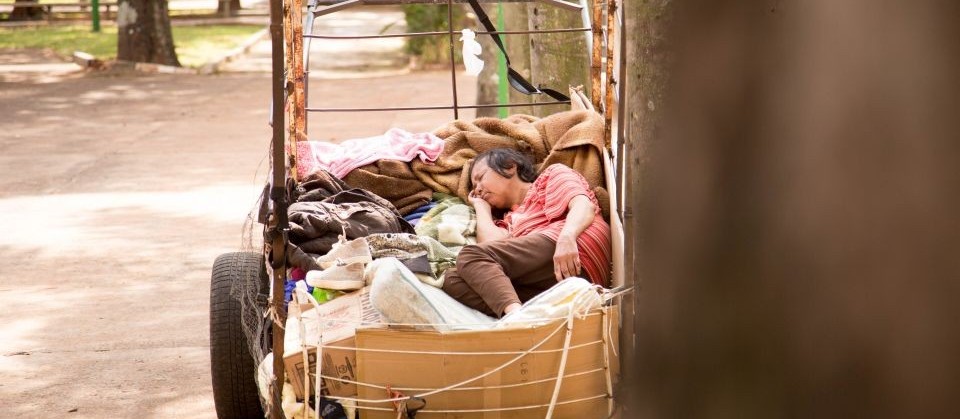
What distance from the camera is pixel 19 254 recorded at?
5805 mm

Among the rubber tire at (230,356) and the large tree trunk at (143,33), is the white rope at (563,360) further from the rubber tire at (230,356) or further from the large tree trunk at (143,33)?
the large tree trunk at (143,33)

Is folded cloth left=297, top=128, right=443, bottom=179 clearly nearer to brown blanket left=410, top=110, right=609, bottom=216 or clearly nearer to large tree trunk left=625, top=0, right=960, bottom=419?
brown blanket left=410, top=110, right=609, bottom=216

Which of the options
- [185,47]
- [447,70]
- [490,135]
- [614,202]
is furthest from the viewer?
[185,47]

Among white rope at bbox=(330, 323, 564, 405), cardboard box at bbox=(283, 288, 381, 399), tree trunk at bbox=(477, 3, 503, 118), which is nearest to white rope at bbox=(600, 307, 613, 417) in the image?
white rope at bbox=(330, 323, 564, 405)

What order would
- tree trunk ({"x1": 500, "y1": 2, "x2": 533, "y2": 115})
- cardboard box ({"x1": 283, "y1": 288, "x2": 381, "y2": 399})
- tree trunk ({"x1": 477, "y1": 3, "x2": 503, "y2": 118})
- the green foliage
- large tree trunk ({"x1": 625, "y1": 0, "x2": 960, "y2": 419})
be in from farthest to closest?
the green foliage < tree trunk ({"x1": 477, "y1": 3, "x2": 503, "y2": 118}) < tree trunk ({"x1": 500, "y1": 2, "x2": 533, "y2": 115}) < cardboard box ({"x1": 283, "y1": 288, "x2": 381, "y2": 399}) < large tree trunk ({"x1": 625, "y1": 0, "x2": 960, "y2": 419})

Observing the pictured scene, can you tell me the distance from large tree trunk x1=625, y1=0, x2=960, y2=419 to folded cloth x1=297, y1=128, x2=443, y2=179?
3468 mm

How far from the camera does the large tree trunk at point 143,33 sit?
49.0 feet

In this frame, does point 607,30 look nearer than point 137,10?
Yes

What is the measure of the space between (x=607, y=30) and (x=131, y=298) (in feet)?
8.19

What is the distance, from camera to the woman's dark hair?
392cm

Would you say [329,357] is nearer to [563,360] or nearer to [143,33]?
[563,360]

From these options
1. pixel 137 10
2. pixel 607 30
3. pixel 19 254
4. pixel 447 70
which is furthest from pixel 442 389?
→ pixel 137 10

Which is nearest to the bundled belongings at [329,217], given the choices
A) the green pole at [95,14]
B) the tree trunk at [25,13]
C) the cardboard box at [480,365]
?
the cardboard box at [480,365]

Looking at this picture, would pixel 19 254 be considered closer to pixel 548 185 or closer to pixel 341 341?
pixel 548 185
